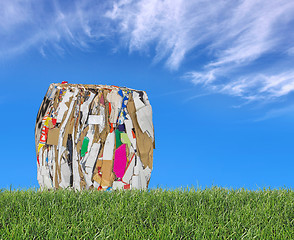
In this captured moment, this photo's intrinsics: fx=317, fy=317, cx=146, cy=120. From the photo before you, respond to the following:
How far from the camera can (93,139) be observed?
137 inches

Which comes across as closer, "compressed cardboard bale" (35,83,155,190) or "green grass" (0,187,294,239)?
"green grass" (0,187,294,239)

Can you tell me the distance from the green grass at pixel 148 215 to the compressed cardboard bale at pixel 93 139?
0.28m

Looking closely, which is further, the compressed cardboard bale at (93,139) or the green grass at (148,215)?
the compressed cardboard bale at (93,139)

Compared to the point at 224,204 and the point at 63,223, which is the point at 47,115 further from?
the point at 224,204

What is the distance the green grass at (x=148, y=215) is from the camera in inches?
88.1

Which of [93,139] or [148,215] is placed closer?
[148,215]

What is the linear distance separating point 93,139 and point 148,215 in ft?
4.15

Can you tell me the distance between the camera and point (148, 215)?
99.3 inches

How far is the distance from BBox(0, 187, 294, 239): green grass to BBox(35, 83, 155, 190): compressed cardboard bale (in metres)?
0.28

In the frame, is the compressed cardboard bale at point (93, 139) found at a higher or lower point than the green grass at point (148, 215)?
higher

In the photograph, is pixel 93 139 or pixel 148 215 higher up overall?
pixel 93 139

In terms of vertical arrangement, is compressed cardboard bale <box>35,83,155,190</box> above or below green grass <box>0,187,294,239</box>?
above

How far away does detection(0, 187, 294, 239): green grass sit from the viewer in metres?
2.24

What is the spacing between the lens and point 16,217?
8.59ft
